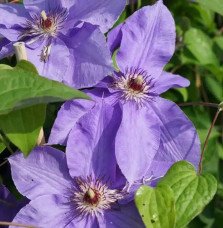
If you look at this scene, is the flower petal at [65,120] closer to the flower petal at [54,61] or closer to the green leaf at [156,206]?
the flower petal at [54,61]

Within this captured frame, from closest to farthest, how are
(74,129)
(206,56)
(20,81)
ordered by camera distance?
(20,81) < (74,129) < (206,56)

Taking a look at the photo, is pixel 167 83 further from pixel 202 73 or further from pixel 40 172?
pixel 202 73

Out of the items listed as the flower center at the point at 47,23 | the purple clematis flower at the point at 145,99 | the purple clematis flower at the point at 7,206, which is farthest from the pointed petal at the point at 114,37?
the purple clematis flower at the point at 7,206

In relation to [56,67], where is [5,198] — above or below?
below

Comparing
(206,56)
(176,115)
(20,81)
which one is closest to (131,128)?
(176,115)

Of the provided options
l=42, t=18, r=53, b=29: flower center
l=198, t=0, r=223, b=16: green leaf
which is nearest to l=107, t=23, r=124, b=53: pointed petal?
l=42, t=18, r=53, b=29: flower center

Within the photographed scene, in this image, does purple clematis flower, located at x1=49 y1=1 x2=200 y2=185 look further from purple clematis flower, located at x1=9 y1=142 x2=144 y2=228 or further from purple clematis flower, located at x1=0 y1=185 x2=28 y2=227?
purple clematis flower, located at x1=0 y1=185 x2=28 y2=227

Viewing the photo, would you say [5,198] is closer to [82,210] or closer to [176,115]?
[82,210]
